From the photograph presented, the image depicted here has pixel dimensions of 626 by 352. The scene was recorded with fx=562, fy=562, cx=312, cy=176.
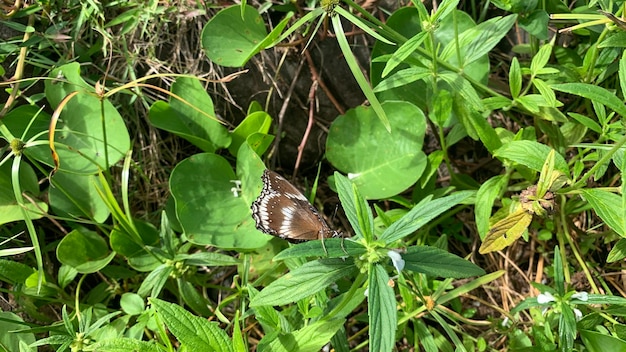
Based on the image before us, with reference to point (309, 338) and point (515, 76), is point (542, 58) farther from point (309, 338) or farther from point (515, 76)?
point (309, 338)

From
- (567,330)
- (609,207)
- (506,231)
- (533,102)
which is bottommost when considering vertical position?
(567,330)

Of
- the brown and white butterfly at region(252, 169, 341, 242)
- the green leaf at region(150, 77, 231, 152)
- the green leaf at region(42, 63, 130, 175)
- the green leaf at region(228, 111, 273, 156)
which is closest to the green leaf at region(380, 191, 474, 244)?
the brown and white butterfly at region(252, 169, 341, 242)

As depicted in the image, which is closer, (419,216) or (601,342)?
(419,216)

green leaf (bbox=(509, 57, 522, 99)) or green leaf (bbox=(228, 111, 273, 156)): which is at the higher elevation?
green leaf (bbox=(509, 57, 522, 99))

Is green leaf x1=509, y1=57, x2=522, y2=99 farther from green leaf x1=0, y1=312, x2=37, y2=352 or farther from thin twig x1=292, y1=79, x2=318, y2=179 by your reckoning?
green leaf x1=0, y1=312, x2=37, y2=352

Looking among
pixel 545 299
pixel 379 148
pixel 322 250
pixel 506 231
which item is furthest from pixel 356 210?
pixel 379 148
